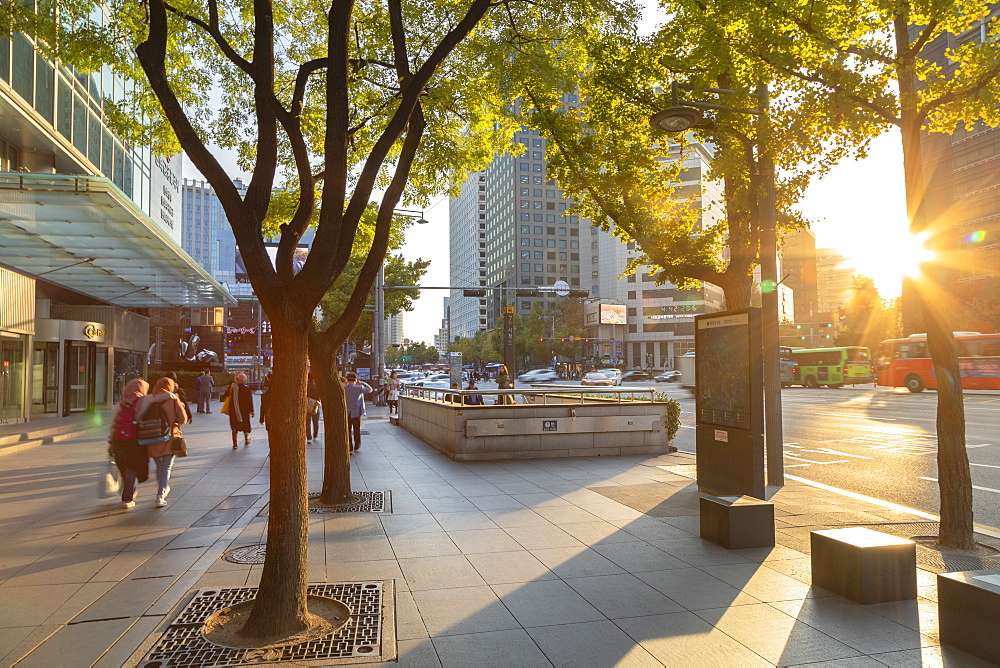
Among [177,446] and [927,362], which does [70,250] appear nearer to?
[177,446]

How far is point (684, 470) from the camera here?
38.8 feet

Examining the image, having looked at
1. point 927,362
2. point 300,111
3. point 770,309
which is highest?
point 300,111

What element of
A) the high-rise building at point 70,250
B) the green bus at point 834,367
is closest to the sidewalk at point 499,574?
the high-rise building at point 70,250

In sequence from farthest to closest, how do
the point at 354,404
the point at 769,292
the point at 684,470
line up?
the point at 354,404 < the point at 684,470 < the point at 769,292

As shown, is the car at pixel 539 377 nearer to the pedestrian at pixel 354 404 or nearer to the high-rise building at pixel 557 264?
the high-rise building at pixel 557 264

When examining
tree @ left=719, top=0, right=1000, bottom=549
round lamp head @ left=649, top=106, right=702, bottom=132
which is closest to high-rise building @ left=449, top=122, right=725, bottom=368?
round lamp head @ left=649, top=106, right=702, bottom=132

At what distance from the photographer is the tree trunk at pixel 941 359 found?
6.64m

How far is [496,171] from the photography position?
16650 centimetres

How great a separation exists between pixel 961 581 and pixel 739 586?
1.66m

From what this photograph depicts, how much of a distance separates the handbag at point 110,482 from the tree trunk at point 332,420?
8.79 feet

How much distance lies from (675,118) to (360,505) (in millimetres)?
6555

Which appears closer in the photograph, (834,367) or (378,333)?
(378,333)

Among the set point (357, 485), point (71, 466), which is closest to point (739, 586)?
point (357, 485)

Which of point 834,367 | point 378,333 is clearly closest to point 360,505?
point 378,333
